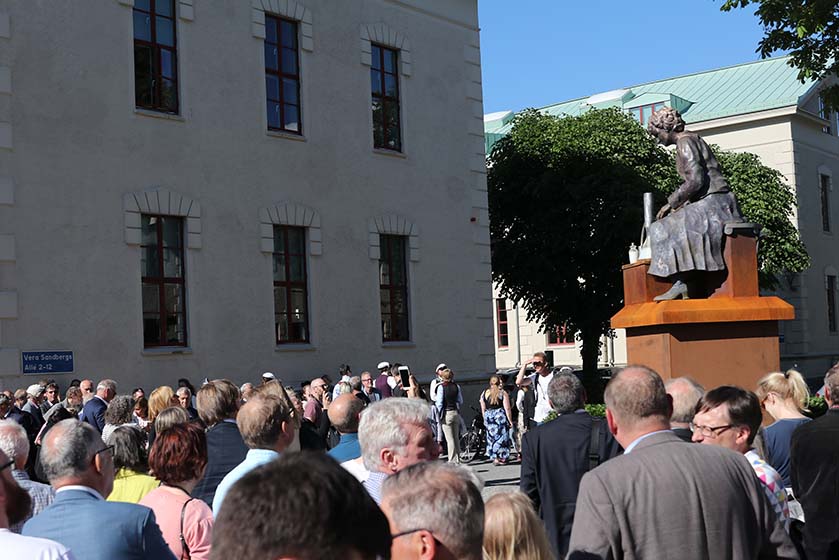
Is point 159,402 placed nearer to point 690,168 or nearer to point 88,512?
point 88,512

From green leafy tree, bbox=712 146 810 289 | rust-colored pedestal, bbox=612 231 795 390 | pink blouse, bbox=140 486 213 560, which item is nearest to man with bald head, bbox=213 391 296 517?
pink blouse, bbox=140 486 213 560

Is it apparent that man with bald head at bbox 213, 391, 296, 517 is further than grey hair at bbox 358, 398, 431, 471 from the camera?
Yes

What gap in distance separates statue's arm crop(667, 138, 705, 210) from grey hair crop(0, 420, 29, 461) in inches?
303

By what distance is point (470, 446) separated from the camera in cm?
2161

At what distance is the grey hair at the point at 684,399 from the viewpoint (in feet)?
18.2

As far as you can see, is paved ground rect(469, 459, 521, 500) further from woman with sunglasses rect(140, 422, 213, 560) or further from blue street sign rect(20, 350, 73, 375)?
woman with sunglasses rect(140, 422, 213, 560)

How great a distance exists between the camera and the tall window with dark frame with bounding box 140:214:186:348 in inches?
744

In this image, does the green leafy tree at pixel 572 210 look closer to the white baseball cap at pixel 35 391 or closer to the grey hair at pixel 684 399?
the white baseball cap at pixel 35 391

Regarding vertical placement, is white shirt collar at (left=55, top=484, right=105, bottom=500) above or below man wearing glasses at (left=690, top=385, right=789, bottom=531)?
below

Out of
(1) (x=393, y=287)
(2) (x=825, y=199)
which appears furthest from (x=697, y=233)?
(2) (x=825, y=199)

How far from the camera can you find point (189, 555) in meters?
5.00

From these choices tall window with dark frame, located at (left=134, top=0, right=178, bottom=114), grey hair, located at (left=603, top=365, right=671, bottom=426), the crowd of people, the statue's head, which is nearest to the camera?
the crowd of people

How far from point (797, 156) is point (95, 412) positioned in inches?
1452

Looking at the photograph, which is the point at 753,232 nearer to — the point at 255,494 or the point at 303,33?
the point at 255,494
